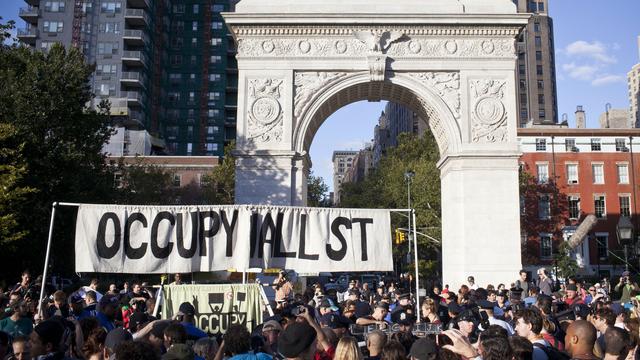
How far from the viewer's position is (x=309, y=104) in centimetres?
2606

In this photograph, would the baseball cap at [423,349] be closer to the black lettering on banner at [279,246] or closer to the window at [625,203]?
the black lettering on banner at [279,246]

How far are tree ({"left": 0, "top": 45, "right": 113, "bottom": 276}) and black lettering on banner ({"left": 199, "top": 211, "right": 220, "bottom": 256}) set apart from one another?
16811mm

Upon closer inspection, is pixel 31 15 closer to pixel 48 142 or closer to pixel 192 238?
pixel 48 142

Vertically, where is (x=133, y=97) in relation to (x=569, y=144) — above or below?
above

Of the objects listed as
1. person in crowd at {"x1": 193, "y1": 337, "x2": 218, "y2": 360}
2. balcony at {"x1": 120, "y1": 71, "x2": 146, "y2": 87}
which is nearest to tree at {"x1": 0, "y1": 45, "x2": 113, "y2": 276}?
person in crowd at {"x1": 193, "y1": 337, "x2": 218, "y2": 360}

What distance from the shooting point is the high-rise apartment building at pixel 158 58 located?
6956 centimetres

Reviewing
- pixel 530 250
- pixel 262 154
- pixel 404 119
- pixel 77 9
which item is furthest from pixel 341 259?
pixel 404 119

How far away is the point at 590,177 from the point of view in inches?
1994

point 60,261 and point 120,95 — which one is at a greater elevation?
point 120,95

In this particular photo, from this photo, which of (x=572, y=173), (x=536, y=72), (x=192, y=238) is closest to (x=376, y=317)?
(x=192, y=238)

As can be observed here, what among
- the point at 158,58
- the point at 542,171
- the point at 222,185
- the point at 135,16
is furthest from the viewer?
the point at 158,58

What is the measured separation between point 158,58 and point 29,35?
14.7 m

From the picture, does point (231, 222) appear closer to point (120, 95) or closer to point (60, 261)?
point (60, 261)

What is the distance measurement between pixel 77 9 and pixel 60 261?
4833cm
